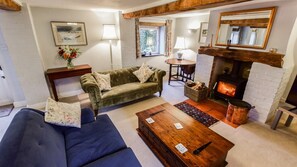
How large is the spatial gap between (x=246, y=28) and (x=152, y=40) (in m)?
3.15

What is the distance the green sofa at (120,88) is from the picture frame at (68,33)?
1.16 m

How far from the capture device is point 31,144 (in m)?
1.19

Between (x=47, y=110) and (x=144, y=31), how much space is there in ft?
13.6

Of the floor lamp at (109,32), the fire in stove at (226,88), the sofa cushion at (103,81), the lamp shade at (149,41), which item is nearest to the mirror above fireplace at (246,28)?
the fire in stove at (226,88)

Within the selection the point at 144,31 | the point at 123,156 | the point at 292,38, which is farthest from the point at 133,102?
the point at 292,38

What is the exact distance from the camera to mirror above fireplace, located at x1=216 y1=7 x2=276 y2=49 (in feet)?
8.44

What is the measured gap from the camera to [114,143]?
1.62m

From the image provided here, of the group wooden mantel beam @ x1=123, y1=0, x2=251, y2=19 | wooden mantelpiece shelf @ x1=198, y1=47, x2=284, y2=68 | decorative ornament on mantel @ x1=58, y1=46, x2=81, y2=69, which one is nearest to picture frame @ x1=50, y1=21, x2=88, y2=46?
decorative ornament on mantel @ x1=58, y1=46, x2=81, y2=69

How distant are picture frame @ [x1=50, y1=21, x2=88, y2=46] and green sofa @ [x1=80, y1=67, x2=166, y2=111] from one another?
3.80 feet

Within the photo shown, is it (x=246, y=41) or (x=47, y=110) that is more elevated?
(x=246, y=41)

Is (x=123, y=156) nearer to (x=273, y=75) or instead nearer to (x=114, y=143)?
(x=114, y=143)

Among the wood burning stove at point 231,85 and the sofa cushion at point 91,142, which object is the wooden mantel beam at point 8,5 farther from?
the wood burning stove at point 231,85

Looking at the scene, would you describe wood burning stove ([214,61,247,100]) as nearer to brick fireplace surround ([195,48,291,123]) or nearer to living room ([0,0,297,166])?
brick fireplace surround ([195,48,291,123])

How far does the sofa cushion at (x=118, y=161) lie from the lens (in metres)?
1.33
